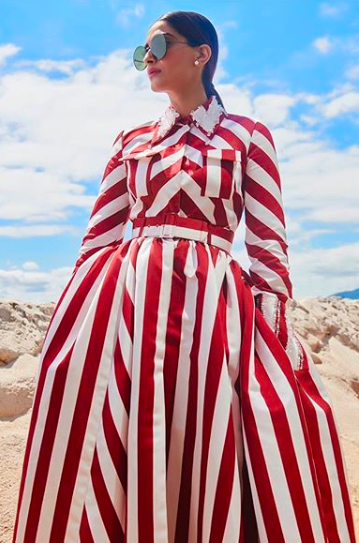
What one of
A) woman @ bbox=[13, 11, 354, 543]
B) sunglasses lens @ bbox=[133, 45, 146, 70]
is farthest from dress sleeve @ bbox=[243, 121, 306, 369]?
sunglasses lens @ bbox=[133, 45, 146, 70]

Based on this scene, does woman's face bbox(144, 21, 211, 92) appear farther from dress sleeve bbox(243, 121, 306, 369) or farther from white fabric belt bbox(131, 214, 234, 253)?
white fabric belt bbox(131, 214, 234, 253)

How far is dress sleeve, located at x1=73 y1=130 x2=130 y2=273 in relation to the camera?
1.77 metres

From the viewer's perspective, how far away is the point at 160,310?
1420mm

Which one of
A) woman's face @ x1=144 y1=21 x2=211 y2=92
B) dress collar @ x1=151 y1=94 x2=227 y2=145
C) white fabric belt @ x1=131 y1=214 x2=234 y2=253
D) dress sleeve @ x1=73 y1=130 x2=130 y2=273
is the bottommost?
white fabric belt @ x1=131 y1=214 x2=234 y2=253

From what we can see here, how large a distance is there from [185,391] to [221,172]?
0.59 m

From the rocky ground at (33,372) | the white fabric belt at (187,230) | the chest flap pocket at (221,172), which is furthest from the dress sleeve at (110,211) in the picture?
the rocky ground at (33,372)

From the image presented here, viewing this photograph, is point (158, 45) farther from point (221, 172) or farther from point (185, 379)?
point (185, 379)

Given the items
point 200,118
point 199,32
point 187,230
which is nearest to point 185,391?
point 187,230

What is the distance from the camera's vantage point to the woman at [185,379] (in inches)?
51.1

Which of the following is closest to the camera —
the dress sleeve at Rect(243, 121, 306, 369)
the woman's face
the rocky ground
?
the dress sleeve at Rect(243, 121, 306, 369)

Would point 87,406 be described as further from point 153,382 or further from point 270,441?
point 270,441

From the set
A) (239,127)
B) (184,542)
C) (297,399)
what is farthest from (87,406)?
(239,127)

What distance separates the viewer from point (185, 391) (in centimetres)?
137

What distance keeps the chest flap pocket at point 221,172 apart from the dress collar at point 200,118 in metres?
0.09
